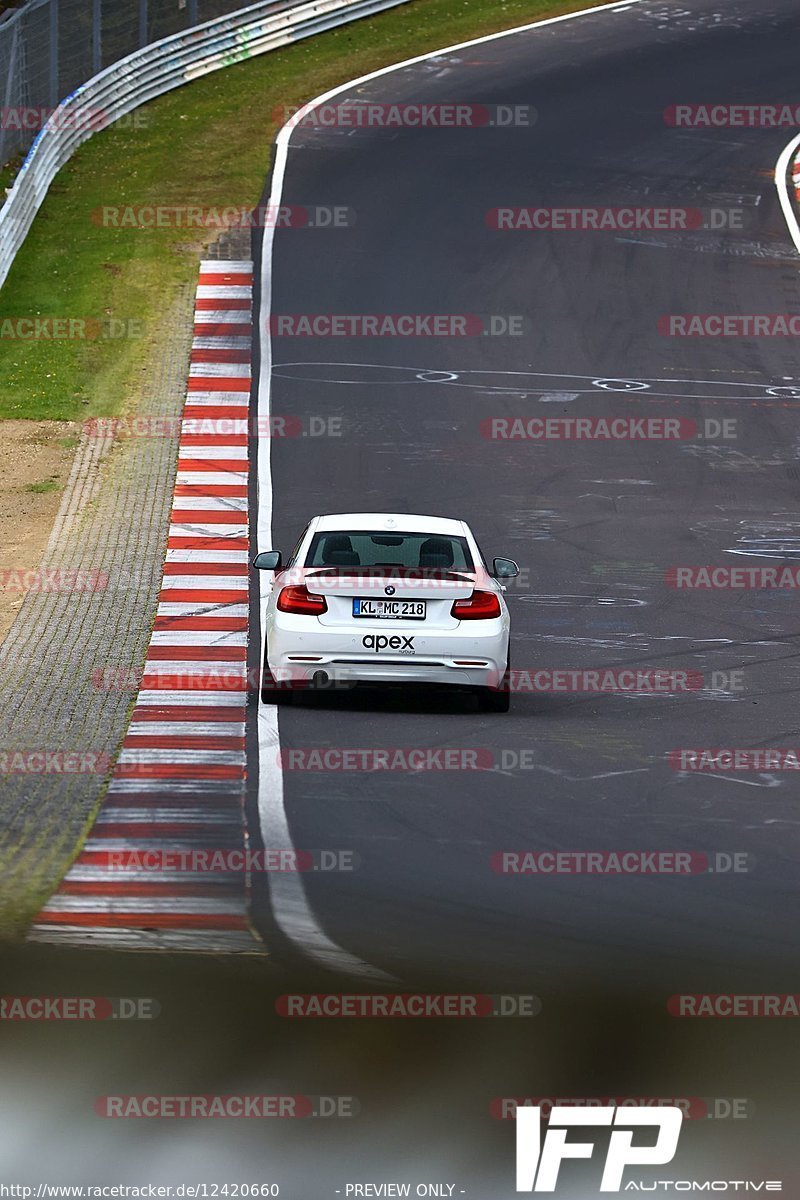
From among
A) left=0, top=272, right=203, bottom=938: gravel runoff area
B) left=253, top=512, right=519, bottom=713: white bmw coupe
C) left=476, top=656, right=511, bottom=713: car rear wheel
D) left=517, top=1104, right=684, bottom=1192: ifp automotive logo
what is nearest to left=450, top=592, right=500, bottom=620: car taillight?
left=253, top=512, right=519, bottom=713: white bmw coupe

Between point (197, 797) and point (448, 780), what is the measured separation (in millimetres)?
1622

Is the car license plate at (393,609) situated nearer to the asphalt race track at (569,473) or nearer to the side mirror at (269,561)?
the asphalt race track at (569,473)

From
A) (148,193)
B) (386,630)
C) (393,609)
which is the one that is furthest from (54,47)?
(386,630)

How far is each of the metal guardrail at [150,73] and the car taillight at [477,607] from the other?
18.1 meters

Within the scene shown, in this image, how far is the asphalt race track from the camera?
33.3 feet

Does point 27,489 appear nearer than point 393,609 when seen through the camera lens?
No

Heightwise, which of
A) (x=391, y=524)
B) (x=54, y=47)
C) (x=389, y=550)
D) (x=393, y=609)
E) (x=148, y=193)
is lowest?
(x=393, y=609)

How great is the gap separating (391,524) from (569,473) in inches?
333

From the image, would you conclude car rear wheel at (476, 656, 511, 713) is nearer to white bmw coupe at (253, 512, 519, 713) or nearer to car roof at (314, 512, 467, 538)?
white bmw coupe at (253, 512, 519, 713)

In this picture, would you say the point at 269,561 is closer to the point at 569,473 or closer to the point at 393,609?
the point at 393,609

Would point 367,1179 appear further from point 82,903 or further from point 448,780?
point 448,780

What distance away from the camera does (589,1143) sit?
23.3ft

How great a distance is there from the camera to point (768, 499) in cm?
2281

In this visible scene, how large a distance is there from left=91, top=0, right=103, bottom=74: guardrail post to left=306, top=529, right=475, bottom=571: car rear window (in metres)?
25.7
